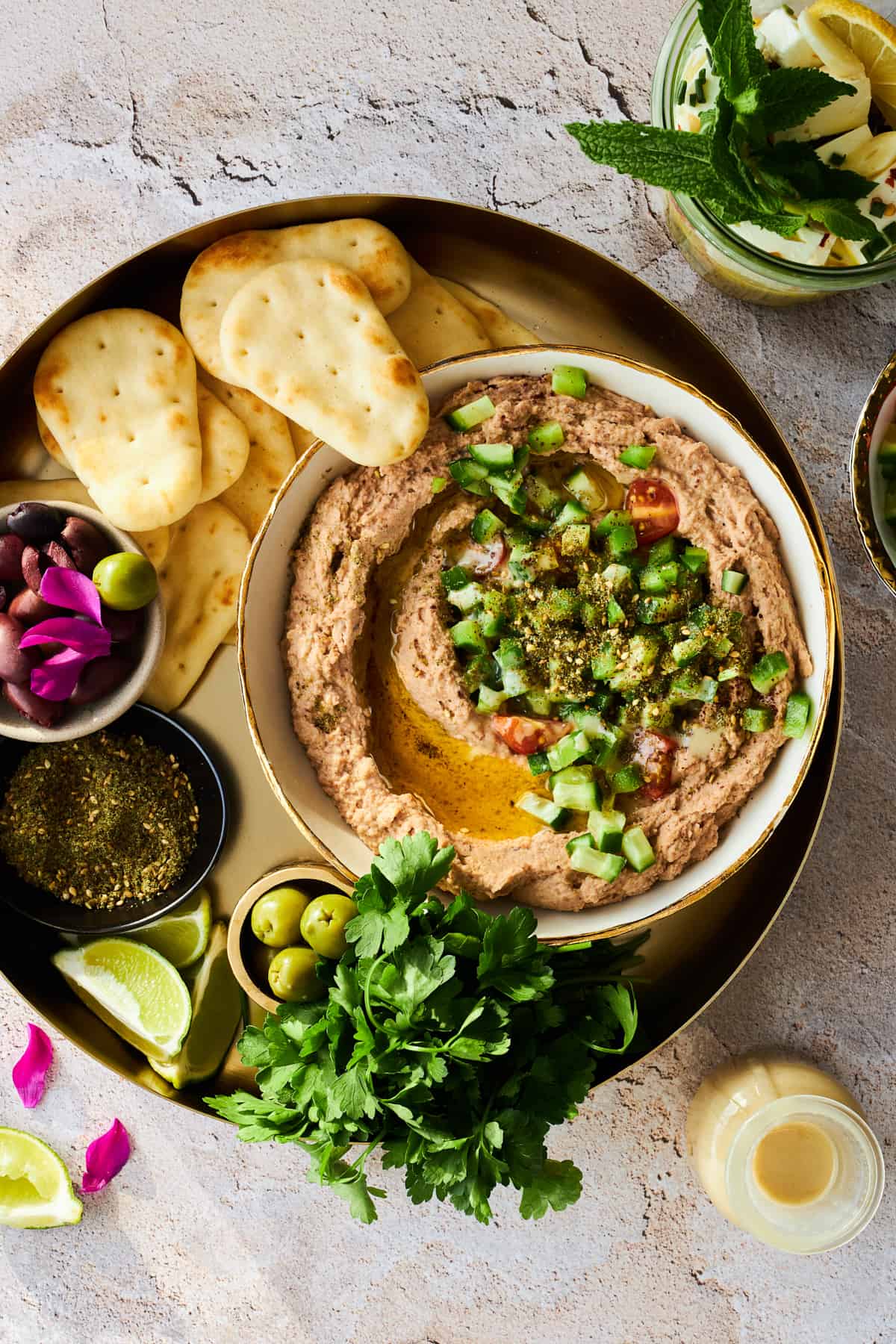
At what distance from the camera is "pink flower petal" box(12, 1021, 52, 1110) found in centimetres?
294

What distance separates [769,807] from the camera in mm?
2416

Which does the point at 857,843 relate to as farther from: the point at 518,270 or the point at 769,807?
the point at 518,270

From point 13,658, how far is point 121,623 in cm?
26

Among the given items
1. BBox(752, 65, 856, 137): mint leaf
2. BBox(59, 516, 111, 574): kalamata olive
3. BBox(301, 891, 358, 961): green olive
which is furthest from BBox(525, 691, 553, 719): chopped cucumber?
BBox(752, 65, 856, 137): mint leaf

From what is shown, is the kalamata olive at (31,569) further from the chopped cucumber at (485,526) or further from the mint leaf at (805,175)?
the mint leaf at (805,175)

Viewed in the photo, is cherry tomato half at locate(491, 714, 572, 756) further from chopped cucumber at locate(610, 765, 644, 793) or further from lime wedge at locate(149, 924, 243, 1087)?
lime wedge at locate(149, 924, 243, 1087)

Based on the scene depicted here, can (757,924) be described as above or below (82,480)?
below

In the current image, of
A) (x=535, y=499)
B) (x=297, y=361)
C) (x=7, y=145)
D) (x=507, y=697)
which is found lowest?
(x=507, y=697)

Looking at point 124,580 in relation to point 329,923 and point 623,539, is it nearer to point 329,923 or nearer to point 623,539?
point 329,923

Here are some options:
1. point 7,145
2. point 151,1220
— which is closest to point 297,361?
point 7,145

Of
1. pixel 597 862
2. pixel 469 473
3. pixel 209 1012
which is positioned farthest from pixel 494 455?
pixel 209 1012

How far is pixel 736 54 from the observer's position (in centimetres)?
212

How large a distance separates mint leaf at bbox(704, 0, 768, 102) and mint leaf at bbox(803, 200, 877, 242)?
296 mm

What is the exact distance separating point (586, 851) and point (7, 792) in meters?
1.50
